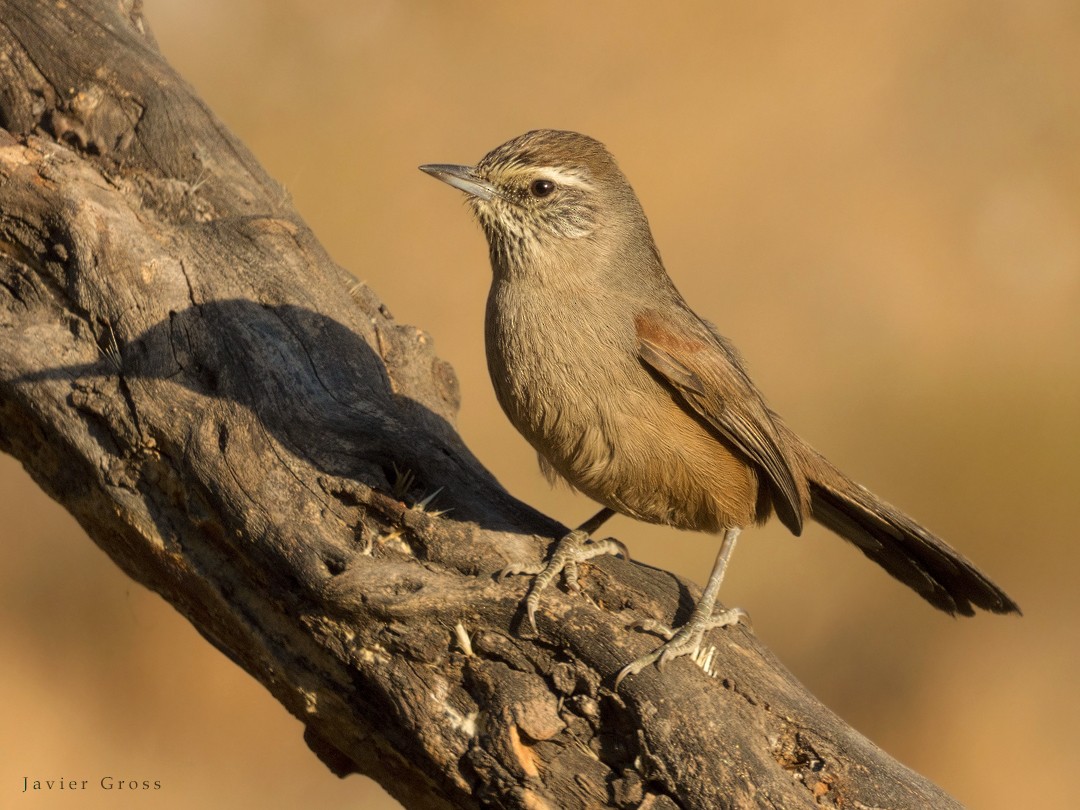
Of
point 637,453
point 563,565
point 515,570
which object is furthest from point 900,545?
point 515,570

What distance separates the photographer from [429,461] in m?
4.37

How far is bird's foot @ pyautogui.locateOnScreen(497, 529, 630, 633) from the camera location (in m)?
3.73

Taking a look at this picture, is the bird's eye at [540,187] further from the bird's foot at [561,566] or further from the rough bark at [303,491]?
the bird's foot at [561,566]

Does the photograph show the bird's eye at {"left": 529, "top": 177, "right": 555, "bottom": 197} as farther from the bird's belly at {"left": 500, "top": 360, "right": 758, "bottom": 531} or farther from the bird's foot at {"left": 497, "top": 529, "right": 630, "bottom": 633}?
the bird's foot at {"left": 497, "top": 529, "right": 630, "bottom": 633}

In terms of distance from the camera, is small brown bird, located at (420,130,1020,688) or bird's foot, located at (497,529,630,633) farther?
small brown bird, located at (420,130,1020,688)

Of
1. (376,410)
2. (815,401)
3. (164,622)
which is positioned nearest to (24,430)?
(376,410)

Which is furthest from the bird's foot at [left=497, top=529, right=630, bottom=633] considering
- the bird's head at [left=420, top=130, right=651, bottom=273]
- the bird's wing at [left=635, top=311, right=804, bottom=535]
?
the bird's head at [left=420, top=130, right=651, bottom=273]

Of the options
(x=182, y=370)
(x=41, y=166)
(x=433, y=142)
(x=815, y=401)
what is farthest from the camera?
(x=433, y=142)

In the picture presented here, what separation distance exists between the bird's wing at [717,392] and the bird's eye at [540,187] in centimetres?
66

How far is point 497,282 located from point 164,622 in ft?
18.9

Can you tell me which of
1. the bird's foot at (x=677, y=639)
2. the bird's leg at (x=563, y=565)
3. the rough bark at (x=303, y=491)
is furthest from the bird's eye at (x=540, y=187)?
the bird's foot at (x=677, y=639)

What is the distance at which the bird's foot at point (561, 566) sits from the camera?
147 inches

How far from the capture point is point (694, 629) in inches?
152

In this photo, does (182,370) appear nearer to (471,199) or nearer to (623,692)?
(471,199)
